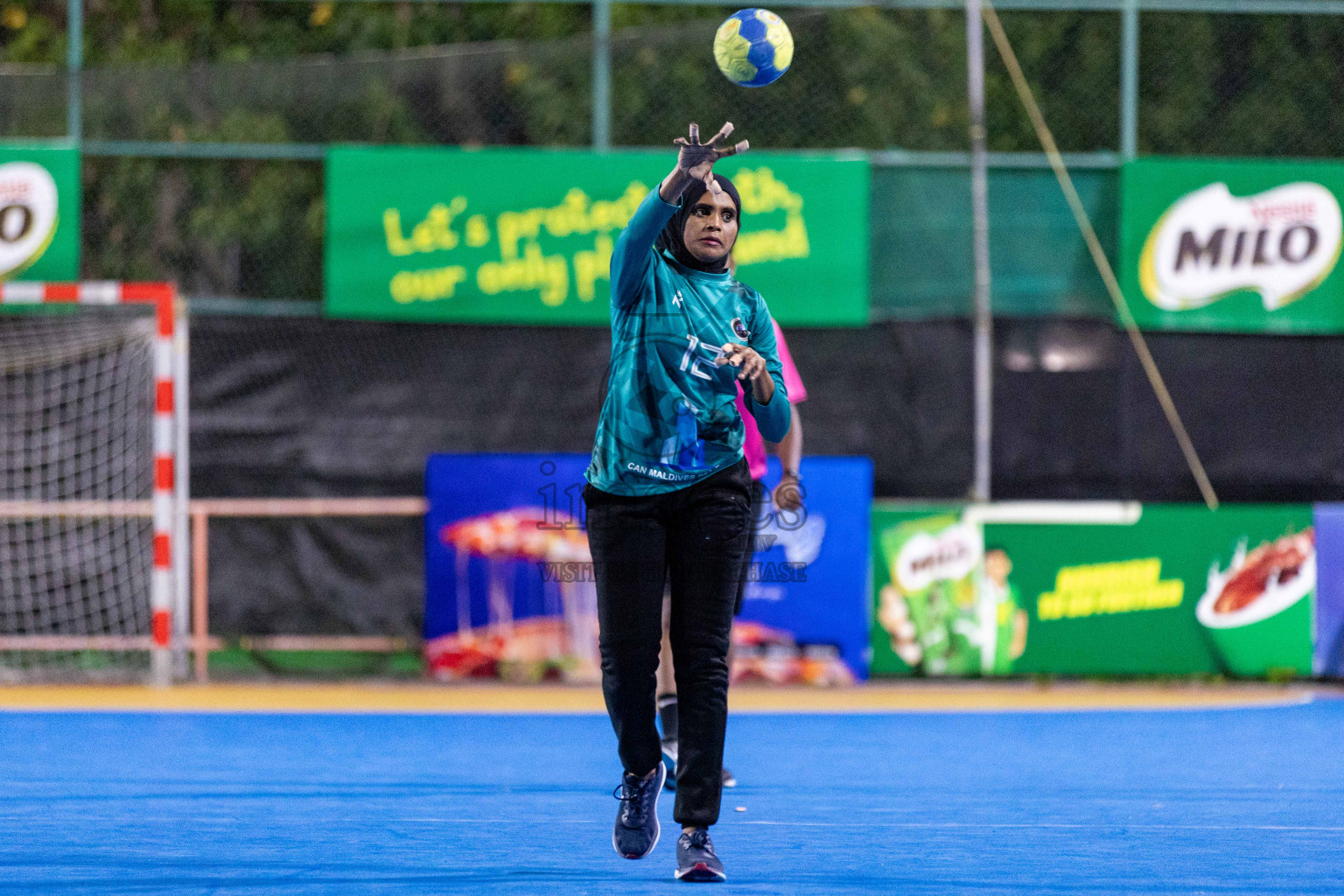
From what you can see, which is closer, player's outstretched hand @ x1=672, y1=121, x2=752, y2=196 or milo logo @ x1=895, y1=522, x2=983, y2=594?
player's outstretched hand @ x1=672, y1=121, x2=752, y2=196

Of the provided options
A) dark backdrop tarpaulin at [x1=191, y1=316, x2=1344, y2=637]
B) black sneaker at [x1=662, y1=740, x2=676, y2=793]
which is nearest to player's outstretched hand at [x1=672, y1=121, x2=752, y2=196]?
black sneaker at [x1=662, y1=740, x2=676, y2=793]

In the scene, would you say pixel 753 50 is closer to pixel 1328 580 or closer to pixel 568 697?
pixel 568 697

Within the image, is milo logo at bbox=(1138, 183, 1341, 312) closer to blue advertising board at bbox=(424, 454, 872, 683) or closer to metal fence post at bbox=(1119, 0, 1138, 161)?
metal fence post at bbox=(1119, 0, 1138, 161)

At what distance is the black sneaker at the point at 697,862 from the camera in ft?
13.6

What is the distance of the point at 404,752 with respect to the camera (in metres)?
6.79

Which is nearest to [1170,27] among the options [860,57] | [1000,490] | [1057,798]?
[860,57]

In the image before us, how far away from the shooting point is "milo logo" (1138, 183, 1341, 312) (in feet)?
33.1

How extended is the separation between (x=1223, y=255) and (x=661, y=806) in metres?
6.24

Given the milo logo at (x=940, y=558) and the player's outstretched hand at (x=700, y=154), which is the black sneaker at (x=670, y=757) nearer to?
the player's outstretched hand at (x=700, y=154)

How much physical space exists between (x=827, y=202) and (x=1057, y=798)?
521 cm

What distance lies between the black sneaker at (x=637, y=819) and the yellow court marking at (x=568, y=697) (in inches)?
162

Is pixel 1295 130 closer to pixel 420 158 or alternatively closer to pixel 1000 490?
pixel 1000 490

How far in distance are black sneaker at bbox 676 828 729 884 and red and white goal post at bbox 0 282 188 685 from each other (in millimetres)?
6220

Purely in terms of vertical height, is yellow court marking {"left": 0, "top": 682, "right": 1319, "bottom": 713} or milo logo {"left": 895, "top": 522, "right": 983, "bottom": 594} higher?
milo logo {"left": 895, "top": 522, "right": 983, "bottom": 594}
